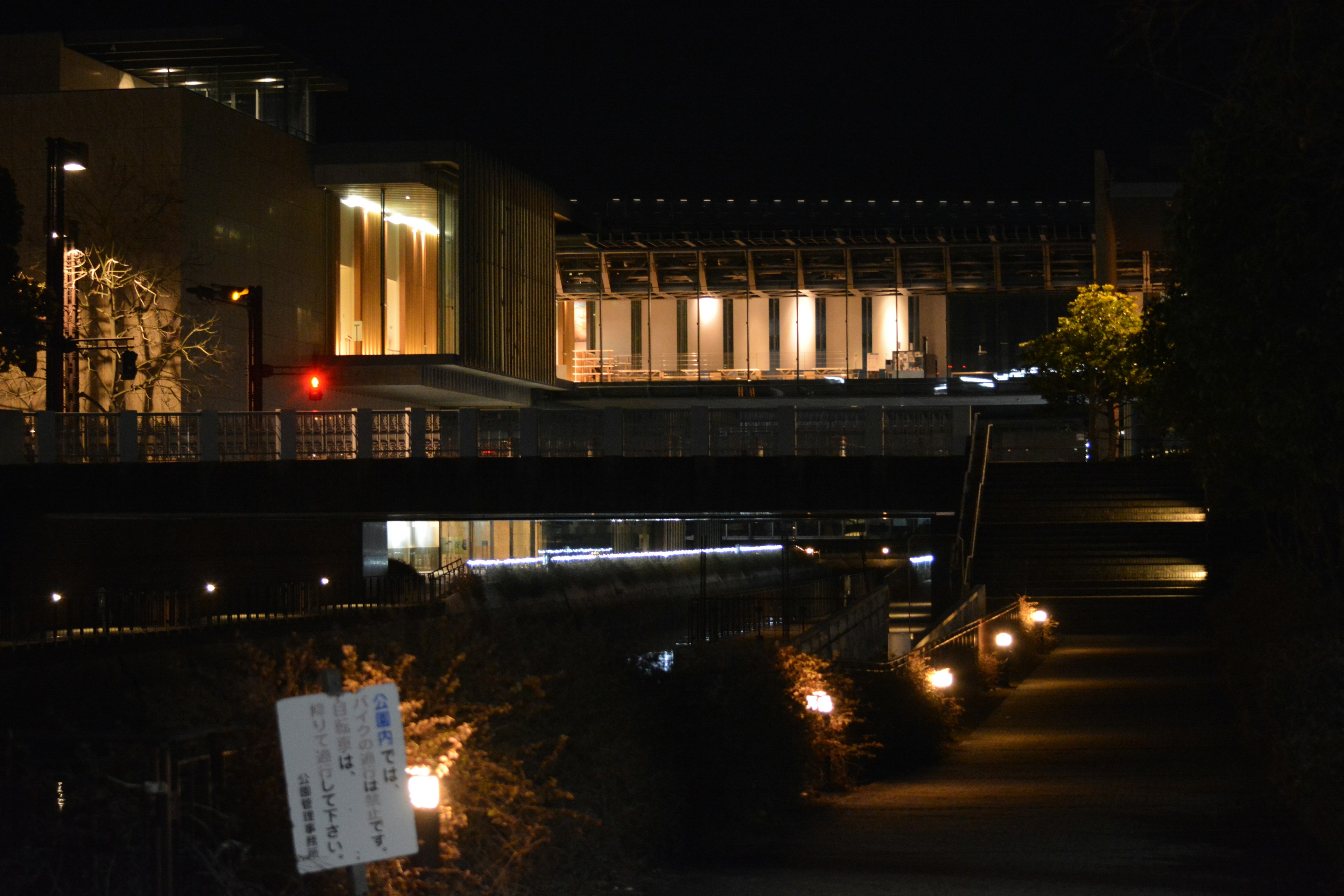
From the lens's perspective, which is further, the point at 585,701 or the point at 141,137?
the point at 141,137

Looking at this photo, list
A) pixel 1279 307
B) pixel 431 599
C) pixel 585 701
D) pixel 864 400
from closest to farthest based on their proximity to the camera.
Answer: pixel 585 701
pixel 1279 307
pixel 431 599
pixel 864 400

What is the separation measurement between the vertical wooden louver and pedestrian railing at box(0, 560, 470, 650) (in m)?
8.40

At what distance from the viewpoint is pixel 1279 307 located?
1000 centimetres

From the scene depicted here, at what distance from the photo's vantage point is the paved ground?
25.8ft

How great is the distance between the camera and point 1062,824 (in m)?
9.52

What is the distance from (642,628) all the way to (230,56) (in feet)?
60.1

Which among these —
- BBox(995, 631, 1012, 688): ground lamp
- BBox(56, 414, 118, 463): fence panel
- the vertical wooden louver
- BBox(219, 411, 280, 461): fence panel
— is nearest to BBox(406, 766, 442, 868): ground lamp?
BBox(995, 631, 1012, 688): ground lamp

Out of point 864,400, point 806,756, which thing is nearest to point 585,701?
point 806,756

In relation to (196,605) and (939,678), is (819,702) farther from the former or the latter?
(196,605)

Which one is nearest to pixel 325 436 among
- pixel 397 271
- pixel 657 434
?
pixel 657 434

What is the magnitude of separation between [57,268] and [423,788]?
23.7 metres

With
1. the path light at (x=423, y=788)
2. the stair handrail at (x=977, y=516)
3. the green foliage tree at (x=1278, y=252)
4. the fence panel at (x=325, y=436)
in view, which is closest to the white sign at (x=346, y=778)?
the path light at (x=423, y=788)

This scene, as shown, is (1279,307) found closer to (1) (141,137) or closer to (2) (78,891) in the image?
(2) (78,891)

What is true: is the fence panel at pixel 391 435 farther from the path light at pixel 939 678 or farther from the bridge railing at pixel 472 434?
the path light at pixel 939 678
